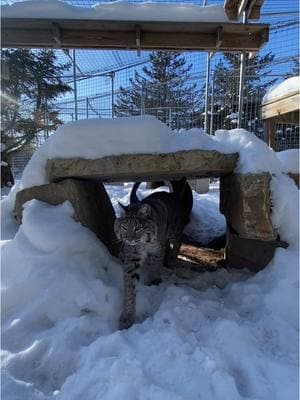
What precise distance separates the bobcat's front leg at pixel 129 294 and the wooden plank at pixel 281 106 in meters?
2.98

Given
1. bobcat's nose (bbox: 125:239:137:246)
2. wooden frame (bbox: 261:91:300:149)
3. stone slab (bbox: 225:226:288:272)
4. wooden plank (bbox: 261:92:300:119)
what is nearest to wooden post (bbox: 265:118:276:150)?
wooden frame (bbox: 261:91:300:149)

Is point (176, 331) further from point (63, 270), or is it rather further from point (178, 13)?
point (178, 13)

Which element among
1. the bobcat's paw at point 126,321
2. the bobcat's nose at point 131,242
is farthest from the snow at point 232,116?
the bobcat's paw at point 126,321

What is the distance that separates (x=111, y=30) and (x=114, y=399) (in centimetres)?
386

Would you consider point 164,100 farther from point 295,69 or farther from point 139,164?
point 139,164

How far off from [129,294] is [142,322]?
0.26m

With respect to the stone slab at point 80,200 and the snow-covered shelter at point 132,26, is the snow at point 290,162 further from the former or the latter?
the stone slab at point 80,200

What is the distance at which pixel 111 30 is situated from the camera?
419 cm

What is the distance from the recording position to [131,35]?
13.9 feet

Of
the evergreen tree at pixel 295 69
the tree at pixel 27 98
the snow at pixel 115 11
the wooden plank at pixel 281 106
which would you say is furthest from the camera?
the tree at pixel 27 98

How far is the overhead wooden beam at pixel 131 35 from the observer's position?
405 cm

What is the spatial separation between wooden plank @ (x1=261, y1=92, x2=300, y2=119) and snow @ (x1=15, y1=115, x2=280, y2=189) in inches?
54.7

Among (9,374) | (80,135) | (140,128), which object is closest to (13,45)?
(80,135)

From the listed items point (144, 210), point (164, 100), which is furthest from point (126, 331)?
point (164, 100)
